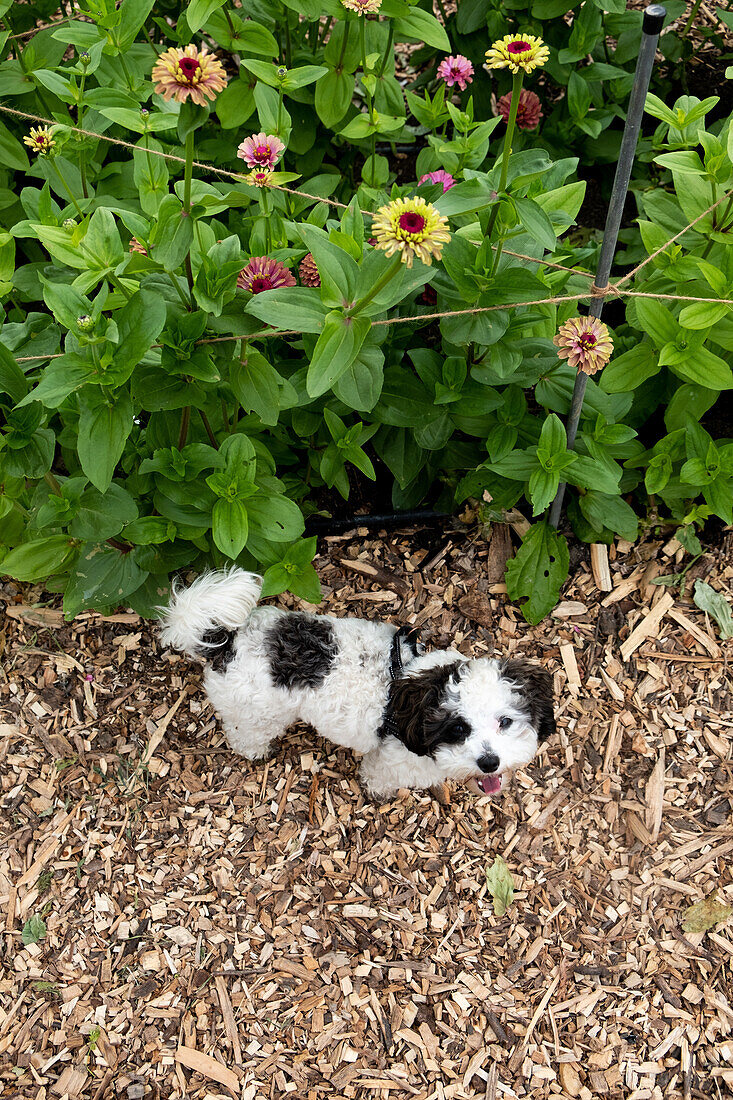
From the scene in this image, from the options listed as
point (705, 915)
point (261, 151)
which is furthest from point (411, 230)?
point (705, 915)

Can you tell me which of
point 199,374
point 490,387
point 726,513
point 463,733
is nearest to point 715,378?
point 726,513

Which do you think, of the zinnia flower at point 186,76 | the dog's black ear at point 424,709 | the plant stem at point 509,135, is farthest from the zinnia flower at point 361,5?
the dog's black ear at point 424,709

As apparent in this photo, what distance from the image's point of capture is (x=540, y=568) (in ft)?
10.1

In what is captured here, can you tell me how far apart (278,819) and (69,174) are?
243 centimetres

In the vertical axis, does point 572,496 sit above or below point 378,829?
above

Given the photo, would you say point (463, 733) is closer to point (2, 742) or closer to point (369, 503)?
point (369, 503)

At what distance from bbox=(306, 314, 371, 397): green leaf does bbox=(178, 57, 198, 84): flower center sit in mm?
593

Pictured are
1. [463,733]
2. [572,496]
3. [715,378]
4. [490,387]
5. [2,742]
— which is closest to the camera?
[463,733]

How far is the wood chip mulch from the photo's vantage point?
2498mm

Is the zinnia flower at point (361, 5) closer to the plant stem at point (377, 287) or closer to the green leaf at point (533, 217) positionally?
the green leaf at point (533, 217)

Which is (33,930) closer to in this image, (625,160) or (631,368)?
(631,368)

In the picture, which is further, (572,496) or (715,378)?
(572,496)

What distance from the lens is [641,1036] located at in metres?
2.52

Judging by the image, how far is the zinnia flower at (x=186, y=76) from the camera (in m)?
1.60
